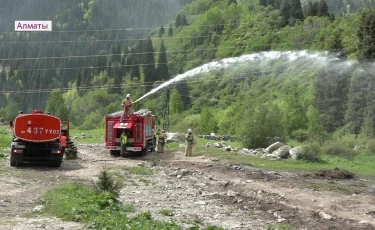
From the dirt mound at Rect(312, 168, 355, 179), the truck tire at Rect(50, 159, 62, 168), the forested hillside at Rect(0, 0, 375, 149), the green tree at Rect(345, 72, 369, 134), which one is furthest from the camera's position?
the green tree at Rect(345, 72, 369, 134)

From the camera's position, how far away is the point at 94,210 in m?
15.3

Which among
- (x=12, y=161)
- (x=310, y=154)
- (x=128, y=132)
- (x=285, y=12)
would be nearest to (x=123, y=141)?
(x=128, y=132)

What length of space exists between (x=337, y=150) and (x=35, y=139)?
25365mm

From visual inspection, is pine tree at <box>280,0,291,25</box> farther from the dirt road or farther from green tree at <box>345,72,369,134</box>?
the dirt road

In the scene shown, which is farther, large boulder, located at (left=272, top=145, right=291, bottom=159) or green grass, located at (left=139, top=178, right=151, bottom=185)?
large boulder, located at (left=272, top=145, right=291, bottom=159)

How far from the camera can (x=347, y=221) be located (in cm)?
1742

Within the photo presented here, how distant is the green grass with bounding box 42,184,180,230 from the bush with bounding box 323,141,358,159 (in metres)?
28.3

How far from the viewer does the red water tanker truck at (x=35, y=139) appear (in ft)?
89.9

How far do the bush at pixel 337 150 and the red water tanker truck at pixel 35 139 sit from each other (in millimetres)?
23941

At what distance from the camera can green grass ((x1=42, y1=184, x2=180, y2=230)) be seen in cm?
1367

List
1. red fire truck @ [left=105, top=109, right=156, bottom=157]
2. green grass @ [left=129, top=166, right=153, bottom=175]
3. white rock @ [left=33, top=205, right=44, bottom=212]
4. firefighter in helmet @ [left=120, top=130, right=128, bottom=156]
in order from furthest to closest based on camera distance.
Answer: red fire truck @ [left=105, top=109, right=156, bottom=157] → firefighter in helmet @ [left=120, top=130, right=128, bottom=156] → green grass @ [left=129, top=166, right=153, bottom=175] → white rock @ [left=33, top=205, right=44, bottom=212]

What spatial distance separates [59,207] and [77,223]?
2.03 meters

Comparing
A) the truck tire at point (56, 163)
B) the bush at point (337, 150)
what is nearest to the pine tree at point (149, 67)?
the bush at point (337, 150)

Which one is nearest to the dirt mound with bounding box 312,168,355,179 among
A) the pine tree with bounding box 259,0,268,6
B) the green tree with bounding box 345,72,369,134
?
the green tree with bounding box 345,72,369,134
